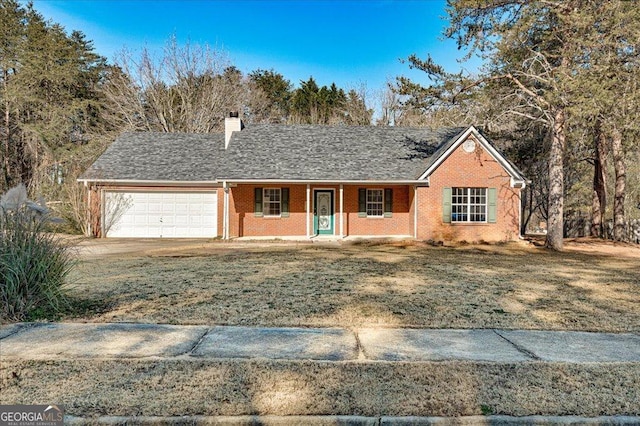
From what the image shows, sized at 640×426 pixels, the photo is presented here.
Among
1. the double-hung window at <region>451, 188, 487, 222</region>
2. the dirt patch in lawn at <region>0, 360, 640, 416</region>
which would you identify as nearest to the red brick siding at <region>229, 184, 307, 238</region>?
the double-hung window at <region>451, 188, 487, 222</region>

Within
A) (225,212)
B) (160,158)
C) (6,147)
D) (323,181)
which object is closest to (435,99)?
(323,181)

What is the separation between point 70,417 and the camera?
104 inches

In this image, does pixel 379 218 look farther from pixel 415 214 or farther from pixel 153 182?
pixel 153 182

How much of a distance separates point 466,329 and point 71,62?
113ft

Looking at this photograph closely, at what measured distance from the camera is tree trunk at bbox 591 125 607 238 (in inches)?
738

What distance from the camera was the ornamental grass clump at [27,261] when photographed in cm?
487

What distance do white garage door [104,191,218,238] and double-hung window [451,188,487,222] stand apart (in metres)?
11.1

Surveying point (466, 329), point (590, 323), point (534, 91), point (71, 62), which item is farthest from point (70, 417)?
point (71, 62)

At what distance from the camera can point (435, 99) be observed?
596 inches

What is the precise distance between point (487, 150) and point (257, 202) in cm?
1063

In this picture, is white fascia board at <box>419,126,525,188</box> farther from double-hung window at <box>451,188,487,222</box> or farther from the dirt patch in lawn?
the dirt patch in lawn

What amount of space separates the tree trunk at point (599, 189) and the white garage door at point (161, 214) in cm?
1853

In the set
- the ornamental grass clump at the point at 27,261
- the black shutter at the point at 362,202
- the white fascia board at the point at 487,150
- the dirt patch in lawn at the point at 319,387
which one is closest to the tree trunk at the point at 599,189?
the white fascia board at the point at 487,150

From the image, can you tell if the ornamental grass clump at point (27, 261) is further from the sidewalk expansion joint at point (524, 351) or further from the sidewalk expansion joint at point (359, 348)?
the sidewalk expansion joint at point (524, 351)
